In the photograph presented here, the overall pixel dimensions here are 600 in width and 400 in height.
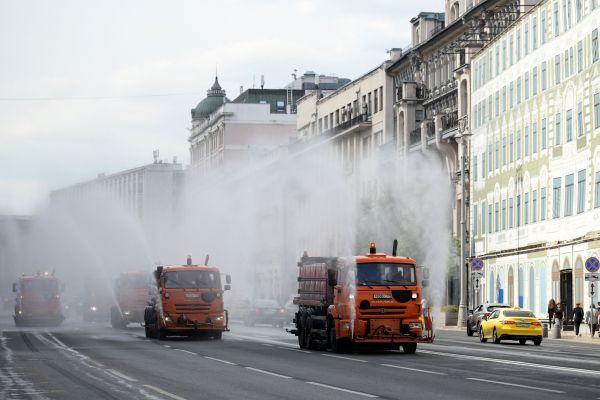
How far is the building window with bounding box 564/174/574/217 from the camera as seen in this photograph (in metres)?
70.1

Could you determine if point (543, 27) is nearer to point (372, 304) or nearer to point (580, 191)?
point (580, 191)

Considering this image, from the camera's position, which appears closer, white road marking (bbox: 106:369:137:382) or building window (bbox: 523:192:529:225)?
white road marking (bbox: 106:369:137:382)

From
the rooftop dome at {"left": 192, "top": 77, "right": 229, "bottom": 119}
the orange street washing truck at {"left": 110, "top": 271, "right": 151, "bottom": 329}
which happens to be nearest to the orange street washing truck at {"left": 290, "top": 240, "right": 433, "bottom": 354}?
the orange street washing truck at {"left": 110, "top": 271, "right": 151, "bottom": 329}

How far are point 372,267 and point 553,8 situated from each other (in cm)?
3765

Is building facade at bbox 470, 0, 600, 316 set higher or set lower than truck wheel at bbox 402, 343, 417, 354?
higher

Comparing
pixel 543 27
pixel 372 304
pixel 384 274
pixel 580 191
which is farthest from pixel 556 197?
pixel 372 304

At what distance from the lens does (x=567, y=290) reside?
233 feet

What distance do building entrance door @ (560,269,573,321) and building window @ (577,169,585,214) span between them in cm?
340

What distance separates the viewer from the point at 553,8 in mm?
73875

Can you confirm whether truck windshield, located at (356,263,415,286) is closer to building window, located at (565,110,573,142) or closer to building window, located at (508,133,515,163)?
building window, located at (565,110,573,142)

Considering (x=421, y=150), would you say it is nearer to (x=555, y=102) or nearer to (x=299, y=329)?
(x=555, y=102)

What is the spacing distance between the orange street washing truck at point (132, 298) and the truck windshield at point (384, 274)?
3322 centimetres

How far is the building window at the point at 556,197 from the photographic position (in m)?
72.6

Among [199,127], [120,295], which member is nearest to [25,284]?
[120,295]
